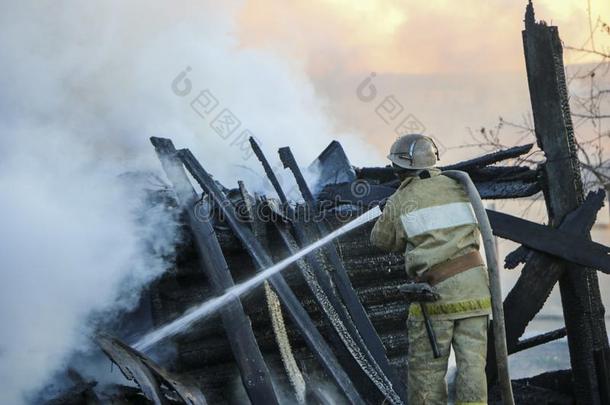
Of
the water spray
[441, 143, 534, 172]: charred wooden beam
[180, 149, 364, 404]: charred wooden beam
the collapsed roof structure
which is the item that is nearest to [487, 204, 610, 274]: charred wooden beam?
the collapsed roof structure

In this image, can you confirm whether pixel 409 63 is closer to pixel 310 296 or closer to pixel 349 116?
pixel 349 116

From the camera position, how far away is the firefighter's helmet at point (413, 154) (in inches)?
185

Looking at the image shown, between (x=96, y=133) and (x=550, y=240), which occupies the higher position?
(x=96, y=133)

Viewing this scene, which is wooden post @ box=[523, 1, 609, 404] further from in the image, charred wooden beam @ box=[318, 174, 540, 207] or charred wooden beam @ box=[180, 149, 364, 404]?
charred wooden beam @ box=[180, 149, 364, 404]

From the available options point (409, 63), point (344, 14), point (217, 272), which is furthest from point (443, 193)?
point (409, 63)

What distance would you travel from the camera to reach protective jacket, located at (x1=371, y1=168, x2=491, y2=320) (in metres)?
4.46

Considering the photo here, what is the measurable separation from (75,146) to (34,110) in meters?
1.19

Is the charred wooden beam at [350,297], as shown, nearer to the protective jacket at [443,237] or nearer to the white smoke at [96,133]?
the protective jacket at [443,237]

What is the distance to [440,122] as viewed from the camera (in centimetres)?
1678

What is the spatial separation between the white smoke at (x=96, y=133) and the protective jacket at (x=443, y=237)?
76.2 inches

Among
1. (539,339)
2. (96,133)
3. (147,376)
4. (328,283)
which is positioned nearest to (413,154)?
(328,283)

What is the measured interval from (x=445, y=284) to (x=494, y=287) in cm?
29

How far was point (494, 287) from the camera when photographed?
436cm

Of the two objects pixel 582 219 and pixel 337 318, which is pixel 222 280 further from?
pixel 582 219
